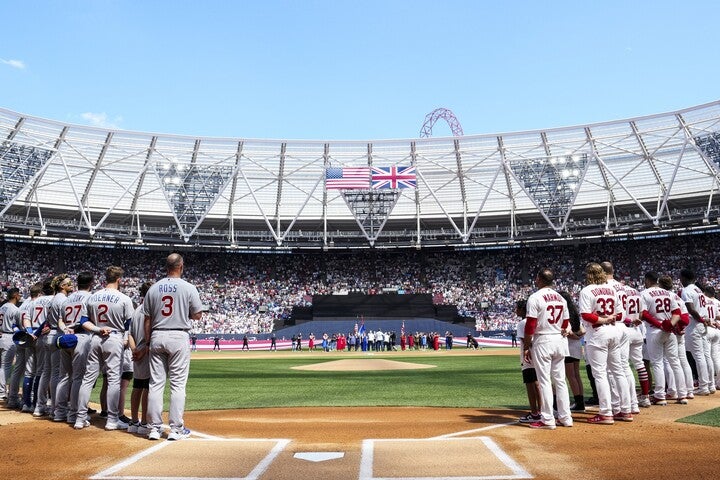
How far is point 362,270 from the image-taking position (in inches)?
2168

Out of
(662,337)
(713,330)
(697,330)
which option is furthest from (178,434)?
(713,330)

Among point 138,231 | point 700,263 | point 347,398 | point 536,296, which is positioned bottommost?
point 347,398

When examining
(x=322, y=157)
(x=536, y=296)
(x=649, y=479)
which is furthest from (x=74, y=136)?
(x=649, y=479)

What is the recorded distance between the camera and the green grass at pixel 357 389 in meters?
11.2

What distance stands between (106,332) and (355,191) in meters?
A: 39.3

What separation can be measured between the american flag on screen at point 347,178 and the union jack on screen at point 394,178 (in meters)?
0.74

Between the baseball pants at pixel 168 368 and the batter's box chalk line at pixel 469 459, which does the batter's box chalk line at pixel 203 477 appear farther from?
the batter's box chalk line at pixel 469 459

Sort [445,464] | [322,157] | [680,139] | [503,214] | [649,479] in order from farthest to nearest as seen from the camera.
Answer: [503,214], [322,157], [680,139], [445,464], [649,479]

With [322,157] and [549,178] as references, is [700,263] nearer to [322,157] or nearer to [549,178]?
[549,178]

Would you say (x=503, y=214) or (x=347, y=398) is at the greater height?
(x=503, y=214)

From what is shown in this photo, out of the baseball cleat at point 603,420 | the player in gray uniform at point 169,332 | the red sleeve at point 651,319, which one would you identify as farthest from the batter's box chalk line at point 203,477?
the red sleeve at point 651,319

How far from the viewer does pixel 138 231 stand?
47.3 metres

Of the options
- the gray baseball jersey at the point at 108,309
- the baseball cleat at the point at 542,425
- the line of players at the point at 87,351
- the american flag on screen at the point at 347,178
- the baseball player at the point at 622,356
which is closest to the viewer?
the baseball cleat at the point at 542,425

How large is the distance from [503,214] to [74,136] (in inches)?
1401
